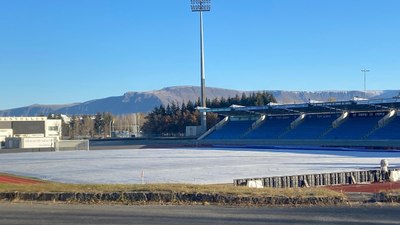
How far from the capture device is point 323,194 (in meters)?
16.5

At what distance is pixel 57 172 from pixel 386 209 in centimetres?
2866

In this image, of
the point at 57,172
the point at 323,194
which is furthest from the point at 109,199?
the point at 57,172

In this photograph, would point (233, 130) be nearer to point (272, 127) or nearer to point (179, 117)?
point (272, 127)

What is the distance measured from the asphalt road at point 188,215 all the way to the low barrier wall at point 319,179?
11.1 metres

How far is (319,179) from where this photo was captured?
2975cm

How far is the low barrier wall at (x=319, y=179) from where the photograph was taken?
27391 mm

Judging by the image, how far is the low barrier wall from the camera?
1078 inches

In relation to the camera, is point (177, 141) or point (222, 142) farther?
point (177, 141)

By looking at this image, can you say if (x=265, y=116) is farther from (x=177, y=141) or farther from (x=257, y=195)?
(x=257, y=195)

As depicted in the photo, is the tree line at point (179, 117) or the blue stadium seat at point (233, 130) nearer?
the blue stadium seat at point (233, 130)

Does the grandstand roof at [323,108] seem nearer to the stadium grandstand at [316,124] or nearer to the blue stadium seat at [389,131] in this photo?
the stadium grandstand at [316,124]

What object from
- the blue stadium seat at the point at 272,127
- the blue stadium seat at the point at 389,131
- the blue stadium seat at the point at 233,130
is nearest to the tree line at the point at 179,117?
the blue stadium seat at the point at 233,130

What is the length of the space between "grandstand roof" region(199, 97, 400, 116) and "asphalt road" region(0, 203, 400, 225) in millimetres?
60310

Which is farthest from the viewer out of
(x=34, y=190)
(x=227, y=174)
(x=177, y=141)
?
(x=177, y=141)
